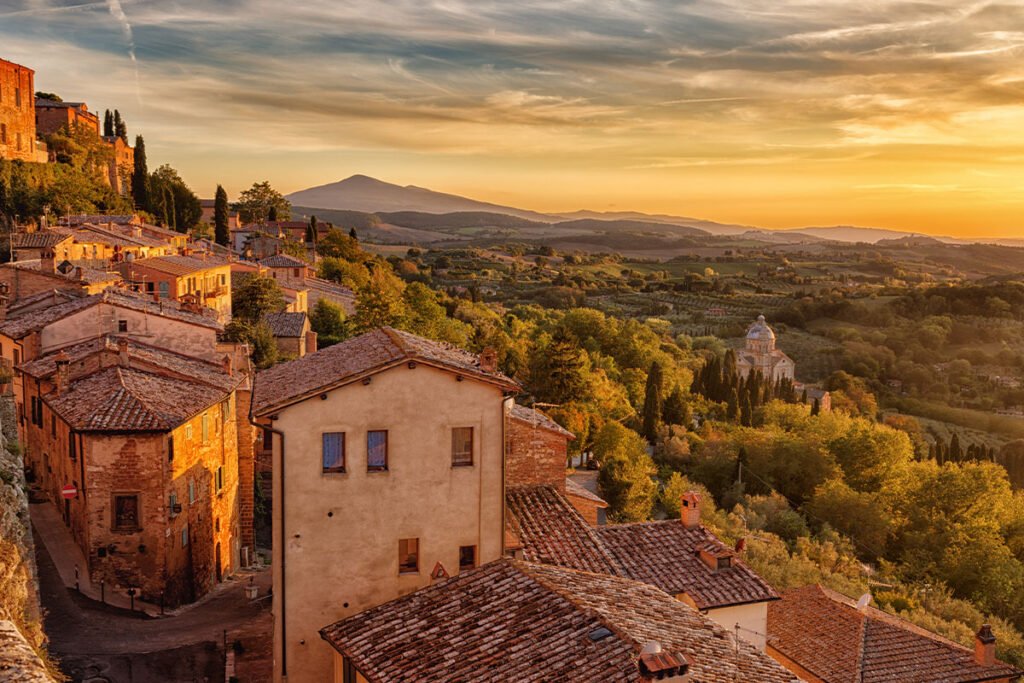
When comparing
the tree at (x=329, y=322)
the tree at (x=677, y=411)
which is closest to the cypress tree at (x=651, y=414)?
the tree at (x=677, y=411)

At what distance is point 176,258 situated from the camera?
45.4 meters

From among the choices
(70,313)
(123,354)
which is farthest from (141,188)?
(123,354)

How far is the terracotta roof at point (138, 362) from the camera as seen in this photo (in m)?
24.6

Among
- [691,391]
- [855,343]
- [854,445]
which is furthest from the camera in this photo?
[855,343]

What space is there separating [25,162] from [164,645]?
54.2m

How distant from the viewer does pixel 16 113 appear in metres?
65.8

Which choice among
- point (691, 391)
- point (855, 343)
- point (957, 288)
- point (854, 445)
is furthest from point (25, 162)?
point (957, 288)

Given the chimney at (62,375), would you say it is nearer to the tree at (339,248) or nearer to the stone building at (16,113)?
the stone building at (16,113)

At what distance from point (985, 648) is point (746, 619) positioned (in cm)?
693

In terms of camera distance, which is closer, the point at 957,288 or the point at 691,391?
the point at 691,391

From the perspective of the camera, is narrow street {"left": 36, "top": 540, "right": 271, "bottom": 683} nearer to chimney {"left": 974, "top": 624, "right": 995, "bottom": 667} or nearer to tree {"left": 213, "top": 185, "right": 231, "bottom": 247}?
chimney {"left": 974, "top": 624, "right": 995, "bottom": 667}

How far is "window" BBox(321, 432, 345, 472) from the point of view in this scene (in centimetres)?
1465

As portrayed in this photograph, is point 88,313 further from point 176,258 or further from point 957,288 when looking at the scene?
point 957,288

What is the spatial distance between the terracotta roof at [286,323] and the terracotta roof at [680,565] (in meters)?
23.5
